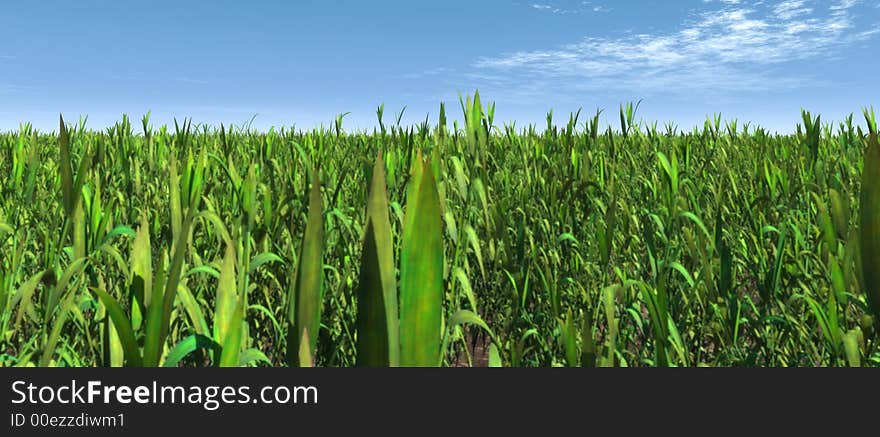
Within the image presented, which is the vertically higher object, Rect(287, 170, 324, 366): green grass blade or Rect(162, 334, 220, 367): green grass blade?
Rect(287, 170, 324, 366): green grass blade

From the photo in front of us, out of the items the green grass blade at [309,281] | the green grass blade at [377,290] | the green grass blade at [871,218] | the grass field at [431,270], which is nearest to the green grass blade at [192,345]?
the grass field at [431,270]

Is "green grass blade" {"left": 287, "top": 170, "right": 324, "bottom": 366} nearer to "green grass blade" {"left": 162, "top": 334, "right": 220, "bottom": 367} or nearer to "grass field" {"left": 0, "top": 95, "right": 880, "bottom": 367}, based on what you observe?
"grass field" {"left": 0, "top": 95, "right": 880, "bottom": 367}

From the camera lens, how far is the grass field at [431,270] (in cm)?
85

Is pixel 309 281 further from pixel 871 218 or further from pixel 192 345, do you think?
pixel 871 218

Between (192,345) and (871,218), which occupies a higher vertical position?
(871,218)

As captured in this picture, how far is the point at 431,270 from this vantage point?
2.37 feet

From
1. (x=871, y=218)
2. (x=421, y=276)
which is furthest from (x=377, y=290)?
(x=871, y=218)

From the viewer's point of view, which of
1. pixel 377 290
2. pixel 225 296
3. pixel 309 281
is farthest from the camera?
pixel 225 296

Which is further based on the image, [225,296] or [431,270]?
[225,296]

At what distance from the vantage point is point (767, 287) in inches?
64.9

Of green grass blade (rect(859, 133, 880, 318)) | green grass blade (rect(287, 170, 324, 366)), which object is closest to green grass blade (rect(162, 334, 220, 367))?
green grass blade (rect(287, 170, 324, 366))

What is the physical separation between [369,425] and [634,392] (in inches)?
16.7

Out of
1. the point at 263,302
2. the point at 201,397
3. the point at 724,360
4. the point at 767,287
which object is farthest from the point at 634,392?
the point at 263,302

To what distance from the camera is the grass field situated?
85 centimetres
